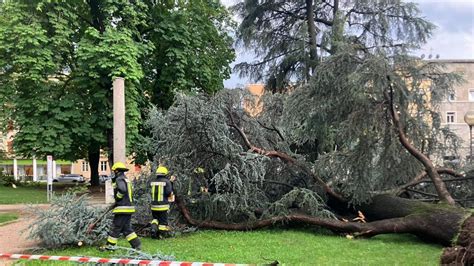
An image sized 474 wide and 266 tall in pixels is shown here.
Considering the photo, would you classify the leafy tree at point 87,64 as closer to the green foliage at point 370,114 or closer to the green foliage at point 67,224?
the green foliage at point 370,114

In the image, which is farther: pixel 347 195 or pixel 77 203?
pixel 347 195

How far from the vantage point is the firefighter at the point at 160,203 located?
9.14 meters

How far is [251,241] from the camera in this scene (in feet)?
29.1

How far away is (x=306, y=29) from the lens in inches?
740

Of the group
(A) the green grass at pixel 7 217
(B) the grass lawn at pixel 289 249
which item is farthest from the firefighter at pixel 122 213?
(A) the green grass at pixel 7 217

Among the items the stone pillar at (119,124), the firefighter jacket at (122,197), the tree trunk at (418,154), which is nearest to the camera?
Result: the firefighter jacket at (122,197)

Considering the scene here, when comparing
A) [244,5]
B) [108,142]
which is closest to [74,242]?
[108,142]

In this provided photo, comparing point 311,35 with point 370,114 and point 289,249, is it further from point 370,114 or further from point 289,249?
point 289,249

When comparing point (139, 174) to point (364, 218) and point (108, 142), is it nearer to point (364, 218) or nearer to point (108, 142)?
point (364, 218)

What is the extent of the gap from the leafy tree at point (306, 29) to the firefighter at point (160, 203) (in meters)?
10.2

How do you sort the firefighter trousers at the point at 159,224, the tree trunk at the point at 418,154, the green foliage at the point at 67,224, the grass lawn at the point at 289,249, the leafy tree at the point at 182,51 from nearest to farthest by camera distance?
the grass lawn at the point at 289,249, the green foliage at the point at 67,224, the tree trunk at the point at 418,154, the firefighter trousers at the point at 159,224, the leafy tree at the point at 182,51

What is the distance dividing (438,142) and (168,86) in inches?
512

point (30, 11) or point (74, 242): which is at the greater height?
point (30, 11)

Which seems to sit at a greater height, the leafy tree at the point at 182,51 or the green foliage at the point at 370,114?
the leafy tree at the point at 182,51
